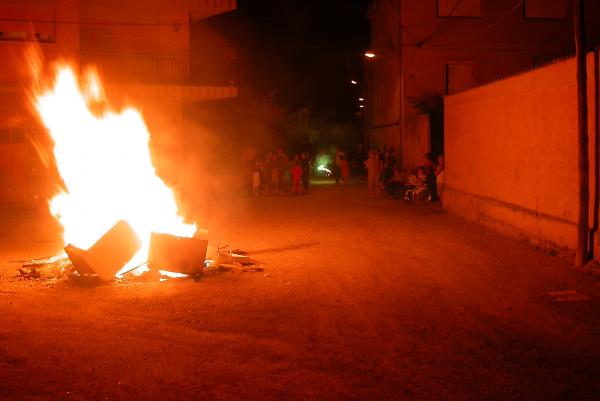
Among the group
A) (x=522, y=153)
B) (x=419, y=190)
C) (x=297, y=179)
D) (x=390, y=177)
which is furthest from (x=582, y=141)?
(x=297, y=179)

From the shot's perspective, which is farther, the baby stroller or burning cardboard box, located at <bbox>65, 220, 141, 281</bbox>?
the baby stroller

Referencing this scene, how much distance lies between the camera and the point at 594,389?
5.03 m

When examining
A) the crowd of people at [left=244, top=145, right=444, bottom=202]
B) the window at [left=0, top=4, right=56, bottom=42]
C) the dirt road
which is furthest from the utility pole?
the window at [left=0, top=4, right=56, bottom=42]

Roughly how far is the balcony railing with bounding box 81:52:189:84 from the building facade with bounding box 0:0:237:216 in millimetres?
32

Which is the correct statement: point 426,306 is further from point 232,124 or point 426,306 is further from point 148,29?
point 232,124

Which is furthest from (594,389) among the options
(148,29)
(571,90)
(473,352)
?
(148,29)

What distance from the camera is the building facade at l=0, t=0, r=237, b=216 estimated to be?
1820 cm

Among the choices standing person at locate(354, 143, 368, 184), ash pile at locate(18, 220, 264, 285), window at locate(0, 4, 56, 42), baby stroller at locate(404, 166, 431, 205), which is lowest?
ash pile at locate(18, 220, 264, 285)

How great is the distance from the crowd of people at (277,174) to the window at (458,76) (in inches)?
268

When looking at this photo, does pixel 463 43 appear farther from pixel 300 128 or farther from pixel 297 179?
pixel 300 128

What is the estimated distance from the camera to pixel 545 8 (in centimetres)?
2483

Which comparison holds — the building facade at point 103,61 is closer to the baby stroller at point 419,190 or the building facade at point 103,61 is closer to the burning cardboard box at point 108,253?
the baby stroller at point 419,190

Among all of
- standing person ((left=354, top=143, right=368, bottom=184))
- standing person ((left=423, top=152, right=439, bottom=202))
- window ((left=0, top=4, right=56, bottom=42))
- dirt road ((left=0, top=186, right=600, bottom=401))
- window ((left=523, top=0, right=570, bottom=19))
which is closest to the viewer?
dirt road ((left=0, top=186, right=600, bottom=401))

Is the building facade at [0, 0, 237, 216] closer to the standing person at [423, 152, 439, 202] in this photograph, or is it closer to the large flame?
the large flame
